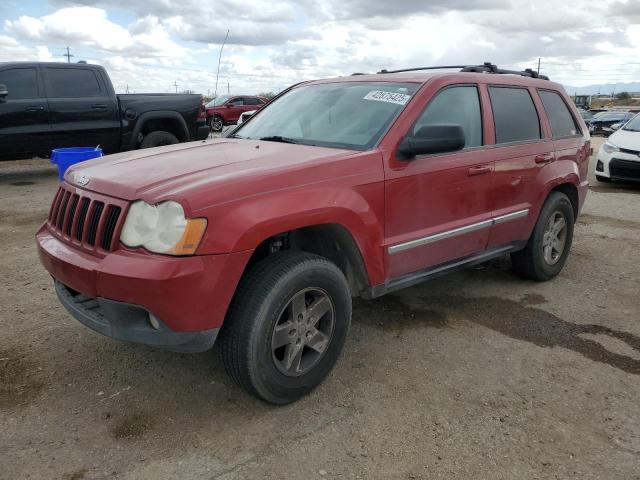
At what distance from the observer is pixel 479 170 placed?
12.5 feet

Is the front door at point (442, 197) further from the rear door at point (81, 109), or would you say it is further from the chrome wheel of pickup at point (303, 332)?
the rear door at point (81, 109)

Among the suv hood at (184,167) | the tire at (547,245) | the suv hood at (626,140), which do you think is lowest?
the tire at (547,245)

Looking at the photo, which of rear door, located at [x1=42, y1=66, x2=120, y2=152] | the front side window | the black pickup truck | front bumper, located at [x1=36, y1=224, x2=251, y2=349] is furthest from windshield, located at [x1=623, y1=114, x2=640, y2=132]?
front bumper, located at [x1=36, y1=224, x2=251, y2=349]

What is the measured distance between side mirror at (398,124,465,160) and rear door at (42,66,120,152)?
7.54 meters

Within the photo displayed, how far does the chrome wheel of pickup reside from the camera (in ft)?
9.25

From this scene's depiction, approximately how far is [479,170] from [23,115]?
7.72 meters

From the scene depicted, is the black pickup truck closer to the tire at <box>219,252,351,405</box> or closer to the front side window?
the front side window

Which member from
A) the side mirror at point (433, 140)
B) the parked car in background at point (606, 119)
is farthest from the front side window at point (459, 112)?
the parked car in background at point (606, 119)

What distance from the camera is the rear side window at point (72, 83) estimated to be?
908 cm

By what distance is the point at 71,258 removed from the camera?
9.01 feet

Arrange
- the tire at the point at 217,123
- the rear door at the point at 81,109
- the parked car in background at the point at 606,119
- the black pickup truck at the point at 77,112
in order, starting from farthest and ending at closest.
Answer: the parked car in background at the point at 606,119
the tire at the point at 217,123
the rear door at the point at 81,109
the black pickup truck at the point at 77,112

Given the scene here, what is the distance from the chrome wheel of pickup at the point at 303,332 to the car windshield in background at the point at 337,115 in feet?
3.21

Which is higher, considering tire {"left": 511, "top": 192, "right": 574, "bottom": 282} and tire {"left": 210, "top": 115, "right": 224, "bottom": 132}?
tire {"left": 210, "top": 115, "right": 224, "bottom": 132}

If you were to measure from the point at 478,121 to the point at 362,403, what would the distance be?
2.18 metres
